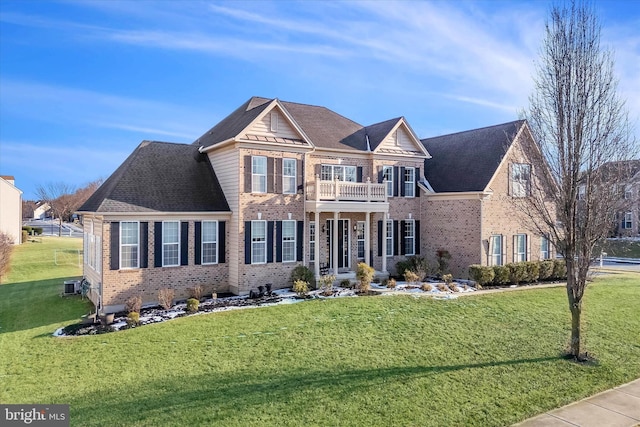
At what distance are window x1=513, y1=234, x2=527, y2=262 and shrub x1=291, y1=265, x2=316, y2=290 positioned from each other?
39.0 feet

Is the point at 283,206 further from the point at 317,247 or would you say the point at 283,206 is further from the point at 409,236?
the point at 409,236

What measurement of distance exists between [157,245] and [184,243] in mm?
1108

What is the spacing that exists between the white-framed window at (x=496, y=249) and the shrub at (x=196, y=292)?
1490 centimetres

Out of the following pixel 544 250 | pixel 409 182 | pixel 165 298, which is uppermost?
pixel 409 182

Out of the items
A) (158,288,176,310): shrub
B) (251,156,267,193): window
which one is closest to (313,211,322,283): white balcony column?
(251,156,267,193): window

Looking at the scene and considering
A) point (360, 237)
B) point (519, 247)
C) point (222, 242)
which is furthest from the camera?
point (519, 247)

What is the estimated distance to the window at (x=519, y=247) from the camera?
2370 centimetres

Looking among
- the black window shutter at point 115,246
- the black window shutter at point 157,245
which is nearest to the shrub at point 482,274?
the black window shutter at point 157,245

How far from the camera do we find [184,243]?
18.1 meters

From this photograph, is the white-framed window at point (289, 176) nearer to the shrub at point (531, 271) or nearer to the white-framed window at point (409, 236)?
the white-framed window at point (409, 236)

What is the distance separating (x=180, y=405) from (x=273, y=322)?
5.78 metres

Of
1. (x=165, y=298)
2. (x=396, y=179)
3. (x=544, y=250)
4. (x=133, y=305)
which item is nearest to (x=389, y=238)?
(x=396, y=179)

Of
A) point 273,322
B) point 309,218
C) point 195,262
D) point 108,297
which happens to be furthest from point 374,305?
point 108,297

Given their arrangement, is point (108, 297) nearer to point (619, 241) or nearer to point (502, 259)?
point (502, 259)
